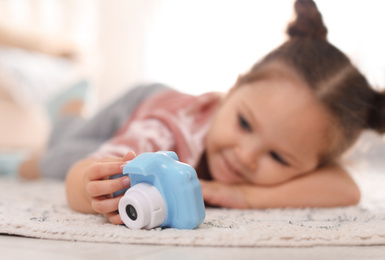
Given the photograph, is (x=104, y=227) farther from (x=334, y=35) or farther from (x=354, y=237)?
(x=334, y=35)

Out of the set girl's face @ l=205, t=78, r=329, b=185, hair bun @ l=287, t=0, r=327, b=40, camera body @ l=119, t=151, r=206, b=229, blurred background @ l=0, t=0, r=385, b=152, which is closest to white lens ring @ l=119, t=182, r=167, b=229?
camera body @ l=119, t=151, r=206, b=229

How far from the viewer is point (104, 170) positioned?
488 mm

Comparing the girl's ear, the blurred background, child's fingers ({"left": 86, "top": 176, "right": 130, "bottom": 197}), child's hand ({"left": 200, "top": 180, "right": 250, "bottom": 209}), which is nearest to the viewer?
child's fingers ({"left": 86, "top": 176, "right": 130, "bottom": 197})

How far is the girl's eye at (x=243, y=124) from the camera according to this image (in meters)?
0.81

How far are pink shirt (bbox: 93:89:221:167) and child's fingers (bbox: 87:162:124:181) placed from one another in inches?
7.8

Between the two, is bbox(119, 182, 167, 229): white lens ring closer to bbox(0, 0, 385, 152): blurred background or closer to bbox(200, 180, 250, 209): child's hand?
bbox(200, 180, 250, 209): child's hand

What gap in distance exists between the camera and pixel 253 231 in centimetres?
44

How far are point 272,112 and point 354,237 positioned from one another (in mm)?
389

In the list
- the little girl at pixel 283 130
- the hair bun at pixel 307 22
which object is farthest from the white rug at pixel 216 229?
the hair bun at pixel 307 22

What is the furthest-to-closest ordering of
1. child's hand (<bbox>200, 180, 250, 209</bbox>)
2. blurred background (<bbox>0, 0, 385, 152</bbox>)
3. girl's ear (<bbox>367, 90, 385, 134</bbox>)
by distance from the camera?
blurred background (<bbox>0, 0, 385, 152</bbox>)
girl's ear (<bbox>367, 90, 385, 134</bbox>)
child's hand (<bbox>200, 180, 250, 209</bbox>)

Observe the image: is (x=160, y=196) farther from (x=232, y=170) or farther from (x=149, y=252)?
(x=232, y=170)

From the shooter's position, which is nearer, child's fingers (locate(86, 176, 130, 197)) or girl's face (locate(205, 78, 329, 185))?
child's fingers (locate(86, 176, 130, 197))

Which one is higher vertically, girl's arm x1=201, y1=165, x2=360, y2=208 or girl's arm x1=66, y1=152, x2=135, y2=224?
girl's arm x1=66, y1=152, x2=135, y2=224

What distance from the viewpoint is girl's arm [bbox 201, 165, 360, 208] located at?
737mm
